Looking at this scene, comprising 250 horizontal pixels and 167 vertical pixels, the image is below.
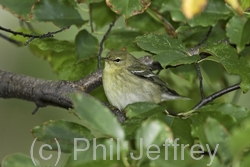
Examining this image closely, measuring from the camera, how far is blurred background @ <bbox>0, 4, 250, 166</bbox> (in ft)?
16.6

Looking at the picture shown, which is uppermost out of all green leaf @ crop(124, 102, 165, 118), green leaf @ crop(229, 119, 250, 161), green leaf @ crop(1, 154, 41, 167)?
green leaf @ crop(229, 119, 250, 161)

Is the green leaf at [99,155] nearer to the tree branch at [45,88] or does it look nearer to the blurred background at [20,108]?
the tree branch at [45,88]

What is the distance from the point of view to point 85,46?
2.67 metres

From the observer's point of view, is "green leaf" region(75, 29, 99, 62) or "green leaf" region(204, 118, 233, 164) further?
"green leaf" region(75, 29, 99, 62)

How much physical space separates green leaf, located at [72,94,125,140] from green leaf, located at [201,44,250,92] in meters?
0.89

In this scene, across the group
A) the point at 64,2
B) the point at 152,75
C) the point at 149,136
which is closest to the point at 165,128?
the point at 149,136

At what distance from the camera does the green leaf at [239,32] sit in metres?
1.91

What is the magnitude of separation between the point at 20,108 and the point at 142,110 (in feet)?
13.3

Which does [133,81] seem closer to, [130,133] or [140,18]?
[140,18]

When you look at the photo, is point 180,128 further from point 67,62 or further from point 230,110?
point 67,62

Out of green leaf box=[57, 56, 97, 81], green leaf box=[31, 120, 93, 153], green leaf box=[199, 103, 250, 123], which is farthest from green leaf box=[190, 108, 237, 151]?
green leaf box=[57, 56, 97, 81]

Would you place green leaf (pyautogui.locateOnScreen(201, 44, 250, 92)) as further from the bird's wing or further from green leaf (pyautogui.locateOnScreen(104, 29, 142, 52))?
the bird's wing

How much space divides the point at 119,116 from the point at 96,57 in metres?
0.55

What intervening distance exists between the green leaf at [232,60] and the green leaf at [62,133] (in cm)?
69
